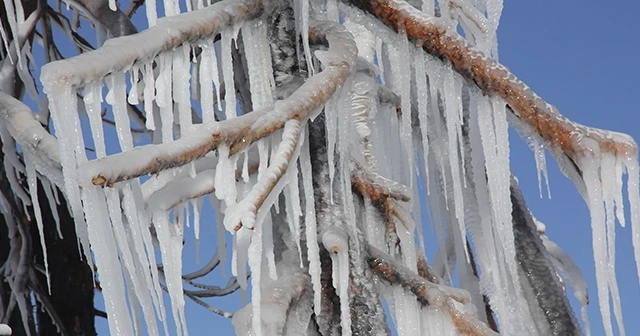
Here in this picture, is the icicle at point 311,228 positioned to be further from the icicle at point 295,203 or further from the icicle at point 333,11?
the icicle at point 333,11

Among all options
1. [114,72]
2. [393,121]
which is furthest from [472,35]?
[114,72]

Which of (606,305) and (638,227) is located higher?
(638,227)

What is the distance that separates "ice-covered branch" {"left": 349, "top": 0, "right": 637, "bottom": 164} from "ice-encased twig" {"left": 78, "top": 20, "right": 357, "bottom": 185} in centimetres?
17

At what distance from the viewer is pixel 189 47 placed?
2.41 meters

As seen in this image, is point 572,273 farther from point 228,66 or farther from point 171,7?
point 171,7

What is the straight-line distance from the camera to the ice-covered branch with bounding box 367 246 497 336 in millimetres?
2588

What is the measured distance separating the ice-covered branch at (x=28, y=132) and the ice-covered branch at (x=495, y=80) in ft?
3.38

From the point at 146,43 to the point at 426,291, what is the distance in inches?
42.4

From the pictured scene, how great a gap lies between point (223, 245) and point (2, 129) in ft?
4.76

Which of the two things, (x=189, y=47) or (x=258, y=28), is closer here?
(x=189, y=47)

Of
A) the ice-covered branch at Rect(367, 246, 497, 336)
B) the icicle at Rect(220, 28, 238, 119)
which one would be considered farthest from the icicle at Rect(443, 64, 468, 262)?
the icicle at Rect(220, 28, 238, 119)

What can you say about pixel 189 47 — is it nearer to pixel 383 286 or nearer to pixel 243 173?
pixel 243 173

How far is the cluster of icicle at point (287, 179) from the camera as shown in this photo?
6.73 ft

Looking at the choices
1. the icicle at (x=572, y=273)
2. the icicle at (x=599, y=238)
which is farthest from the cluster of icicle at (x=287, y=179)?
the icicle at (x=572, y=273)
